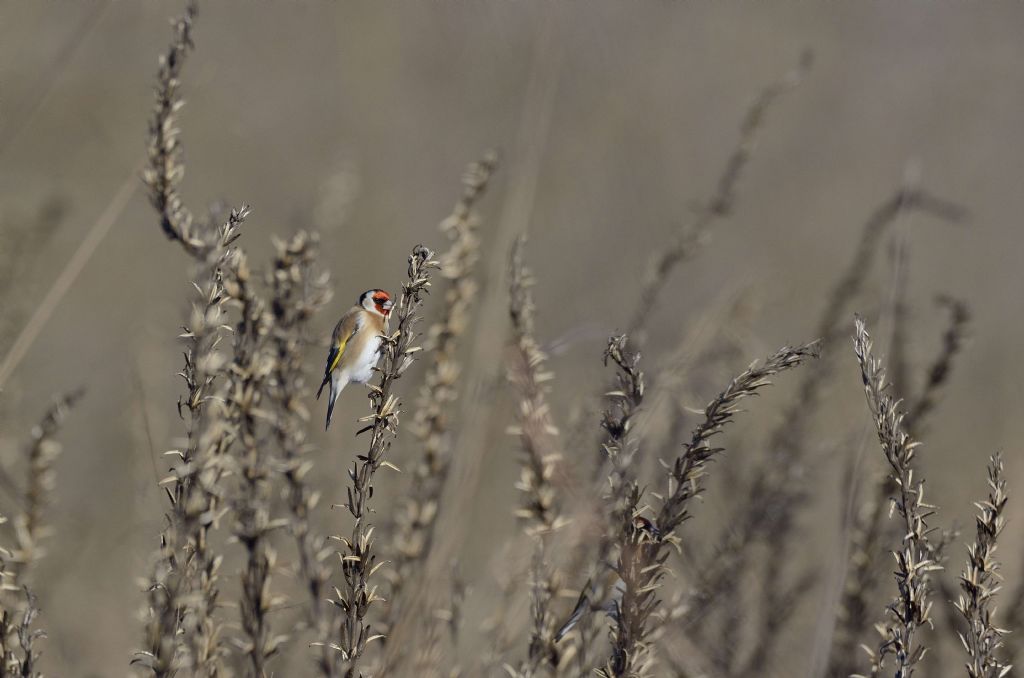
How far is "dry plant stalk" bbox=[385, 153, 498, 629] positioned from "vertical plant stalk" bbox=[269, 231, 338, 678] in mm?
134

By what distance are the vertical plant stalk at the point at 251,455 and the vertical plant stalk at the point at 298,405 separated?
0.03 metres

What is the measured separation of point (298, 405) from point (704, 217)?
93 centimetres

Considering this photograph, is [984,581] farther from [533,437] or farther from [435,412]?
[435,412]

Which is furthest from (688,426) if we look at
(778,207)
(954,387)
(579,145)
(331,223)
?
(778,207)

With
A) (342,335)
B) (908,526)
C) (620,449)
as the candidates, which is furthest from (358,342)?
(908,526)

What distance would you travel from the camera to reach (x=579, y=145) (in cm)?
518

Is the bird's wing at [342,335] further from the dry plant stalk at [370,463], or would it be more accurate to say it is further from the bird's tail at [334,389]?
the dry plant stalk at [370,463]

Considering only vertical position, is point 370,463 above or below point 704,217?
below

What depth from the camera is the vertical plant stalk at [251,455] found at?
0.85 metres

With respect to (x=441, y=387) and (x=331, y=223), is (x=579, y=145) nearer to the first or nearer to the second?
(x=331, y=223)

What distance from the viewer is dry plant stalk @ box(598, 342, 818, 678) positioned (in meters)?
0.87

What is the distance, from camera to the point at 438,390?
4.14 ft

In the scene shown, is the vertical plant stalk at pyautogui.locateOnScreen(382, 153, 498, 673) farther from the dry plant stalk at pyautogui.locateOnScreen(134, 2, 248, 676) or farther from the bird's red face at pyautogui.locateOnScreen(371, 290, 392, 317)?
the dry plant stalk at pyautogui.locateOnScreen(134, 2, 248, 676)

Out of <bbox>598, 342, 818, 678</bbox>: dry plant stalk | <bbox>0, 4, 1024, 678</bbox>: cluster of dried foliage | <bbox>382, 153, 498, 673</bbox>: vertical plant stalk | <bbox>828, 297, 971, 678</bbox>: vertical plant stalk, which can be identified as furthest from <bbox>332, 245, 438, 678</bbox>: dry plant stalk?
<bbox>828, 297, 971, 678</bbox>: vertical plant stalk
